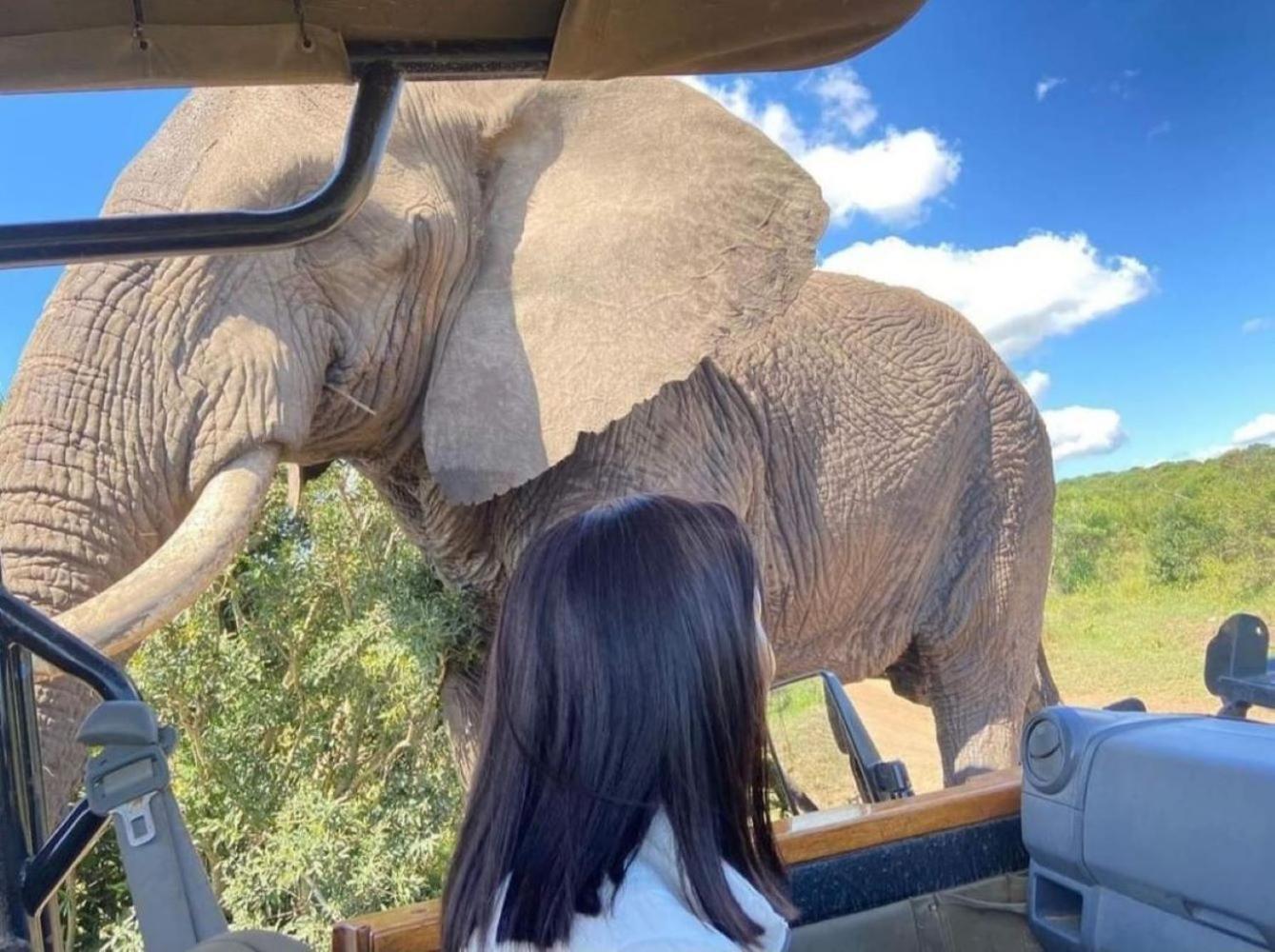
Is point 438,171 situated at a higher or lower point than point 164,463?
higher

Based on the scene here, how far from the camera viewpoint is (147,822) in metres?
0.85

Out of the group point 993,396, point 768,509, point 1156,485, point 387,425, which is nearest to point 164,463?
point 387,425

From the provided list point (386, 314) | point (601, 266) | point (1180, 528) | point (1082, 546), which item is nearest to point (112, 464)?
point (386, 314)

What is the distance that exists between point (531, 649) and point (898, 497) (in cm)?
330

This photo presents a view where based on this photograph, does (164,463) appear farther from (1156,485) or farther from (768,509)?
(1156,485)

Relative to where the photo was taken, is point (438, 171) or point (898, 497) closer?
point (438, 171)

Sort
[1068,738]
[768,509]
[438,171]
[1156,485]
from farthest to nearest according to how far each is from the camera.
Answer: [1156,485], [768,509], [438,171], [1068,738]

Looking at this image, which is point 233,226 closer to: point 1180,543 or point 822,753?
point 822,753

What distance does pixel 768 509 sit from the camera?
3691 mm

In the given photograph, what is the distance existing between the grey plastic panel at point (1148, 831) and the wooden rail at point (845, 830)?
7cm

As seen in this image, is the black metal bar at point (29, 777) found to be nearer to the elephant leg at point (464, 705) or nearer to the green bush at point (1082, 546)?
the elephant leg at point (464, 705)

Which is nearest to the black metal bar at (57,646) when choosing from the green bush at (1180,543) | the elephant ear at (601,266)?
the elephant ear at (601,266)

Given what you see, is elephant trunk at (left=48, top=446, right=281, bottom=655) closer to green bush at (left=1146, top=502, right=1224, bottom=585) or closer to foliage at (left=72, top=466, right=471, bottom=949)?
foliage at (left=72, top=466, right=471, bottom=949)

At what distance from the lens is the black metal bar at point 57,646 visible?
2.83ft
